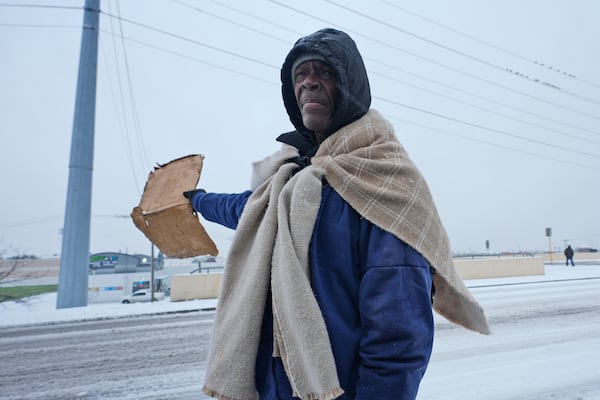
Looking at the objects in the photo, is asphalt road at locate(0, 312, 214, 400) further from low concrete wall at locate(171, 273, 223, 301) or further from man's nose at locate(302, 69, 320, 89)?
low concrete wall at locate(171, 273, 223, 301)

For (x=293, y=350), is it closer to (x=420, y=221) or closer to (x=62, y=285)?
(x=420, y=221)

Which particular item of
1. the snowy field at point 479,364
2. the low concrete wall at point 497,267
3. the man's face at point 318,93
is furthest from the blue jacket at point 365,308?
the low concrete wall at point 497,267

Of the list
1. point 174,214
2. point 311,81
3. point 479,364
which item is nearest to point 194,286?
point 479,364

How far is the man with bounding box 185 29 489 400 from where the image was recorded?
2.99 feet

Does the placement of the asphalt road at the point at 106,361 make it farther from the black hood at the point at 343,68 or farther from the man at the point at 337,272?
the black hood at the point at 343,68

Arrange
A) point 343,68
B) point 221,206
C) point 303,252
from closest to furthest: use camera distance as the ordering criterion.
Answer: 1. point 303,252
2. point 343,68
3. point 221,206

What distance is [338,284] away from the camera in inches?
40.3

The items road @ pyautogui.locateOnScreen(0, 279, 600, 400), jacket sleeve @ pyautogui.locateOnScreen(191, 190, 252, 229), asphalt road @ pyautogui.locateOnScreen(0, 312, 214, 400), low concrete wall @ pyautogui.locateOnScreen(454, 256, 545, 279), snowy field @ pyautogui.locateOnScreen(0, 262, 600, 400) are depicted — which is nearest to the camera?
jacket sleeve @ pyautogui.locateOnScreen(191, 190, 252, 229)

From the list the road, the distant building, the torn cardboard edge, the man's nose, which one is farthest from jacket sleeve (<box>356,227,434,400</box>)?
the distant building

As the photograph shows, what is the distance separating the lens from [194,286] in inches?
490

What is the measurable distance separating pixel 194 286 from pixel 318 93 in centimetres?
1237

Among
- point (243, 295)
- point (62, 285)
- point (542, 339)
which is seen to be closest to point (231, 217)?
point (243, 295)

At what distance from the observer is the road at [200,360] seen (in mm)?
3207

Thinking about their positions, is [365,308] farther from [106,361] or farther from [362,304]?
[106,361]
